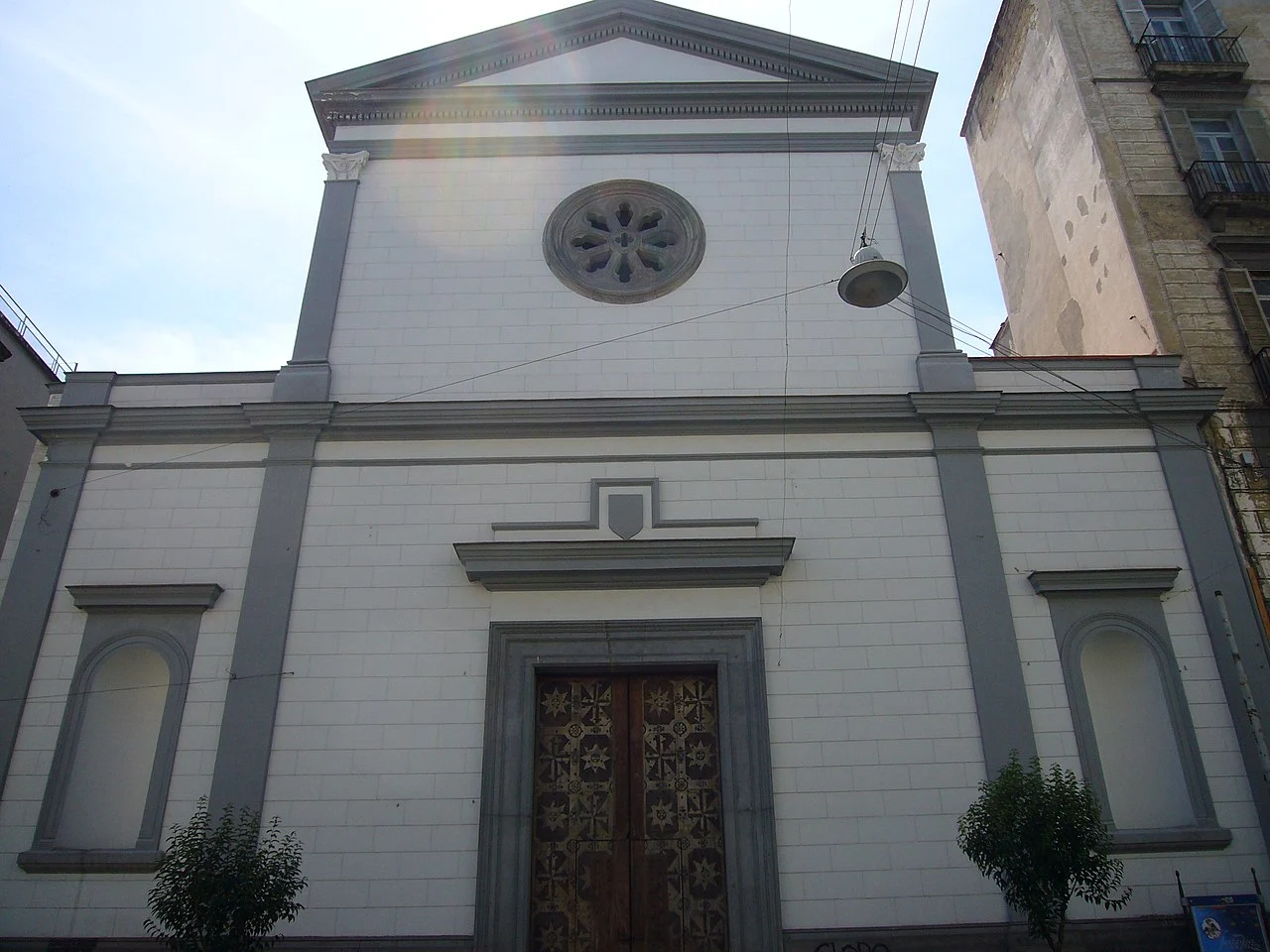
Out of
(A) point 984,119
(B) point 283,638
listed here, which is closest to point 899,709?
(B) point 283,638

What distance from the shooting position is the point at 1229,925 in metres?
8.66

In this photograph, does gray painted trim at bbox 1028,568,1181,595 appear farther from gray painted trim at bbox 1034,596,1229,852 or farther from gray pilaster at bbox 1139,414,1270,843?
gray pilaster at bbox 1139,414,1270,843

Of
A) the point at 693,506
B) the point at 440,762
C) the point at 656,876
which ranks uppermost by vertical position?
the point at 693,506

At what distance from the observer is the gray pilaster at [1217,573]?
9.71m

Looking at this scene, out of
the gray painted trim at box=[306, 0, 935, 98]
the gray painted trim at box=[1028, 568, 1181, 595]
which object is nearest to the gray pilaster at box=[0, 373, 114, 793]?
the gray painted trim at box=[306, 0, 935, 98]

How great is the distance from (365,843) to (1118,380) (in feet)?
32.7

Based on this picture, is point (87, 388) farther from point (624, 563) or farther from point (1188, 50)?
point (1188, 50)

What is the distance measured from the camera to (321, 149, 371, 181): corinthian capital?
13289 mm

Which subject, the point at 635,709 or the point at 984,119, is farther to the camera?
the point at 984,119

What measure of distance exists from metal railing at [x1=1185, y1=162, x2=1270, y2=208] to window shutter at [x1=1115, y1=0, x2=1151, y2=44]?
9.34 feet

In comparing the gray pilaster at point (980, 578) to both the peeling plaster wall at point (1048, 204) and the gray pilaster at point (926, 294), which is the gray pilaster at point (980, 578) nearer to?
the gray pilaster at point (926, 294)

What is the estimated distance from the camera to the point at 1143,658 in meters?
10.3

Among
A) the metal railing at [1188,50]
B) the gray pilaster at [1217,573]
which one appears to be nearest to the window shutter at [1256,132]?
the metal railing at [1188,50]

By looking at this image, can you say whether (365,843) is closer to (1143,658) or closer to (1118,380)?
(1143,658)
